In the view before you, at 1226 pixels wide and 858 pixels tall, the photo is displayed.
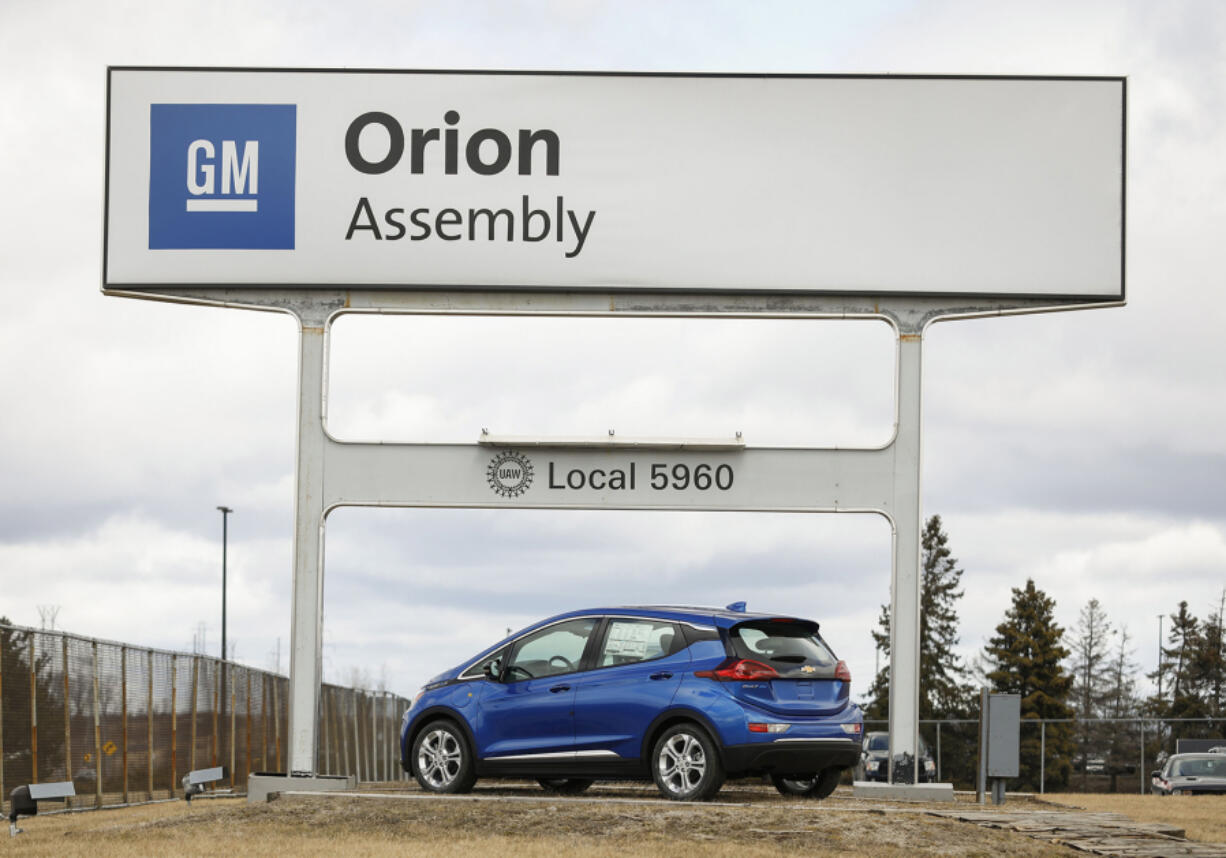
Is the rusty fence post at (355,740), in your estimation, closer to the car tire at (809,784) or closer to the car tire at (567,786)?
the car tire at (567,786)

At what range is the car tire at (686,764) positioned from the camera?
13.9 metres

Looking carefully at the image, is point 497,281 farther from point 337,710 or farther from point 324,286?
point 337,710

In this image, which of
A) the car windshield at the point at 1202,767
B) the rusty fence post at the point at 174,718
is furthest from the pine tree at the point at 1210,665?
the rusty fence post at the point at 174,718

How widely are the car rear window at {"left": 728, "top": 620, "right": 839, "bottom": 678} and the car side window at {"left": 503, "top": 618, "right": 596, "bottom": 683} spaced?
1451 millimetres

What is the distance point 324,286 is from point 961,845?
31.8ft

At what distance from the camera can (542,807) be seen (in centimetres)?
1370

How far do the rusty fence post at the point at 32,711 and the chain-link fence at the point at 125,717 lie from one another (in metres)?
0.02

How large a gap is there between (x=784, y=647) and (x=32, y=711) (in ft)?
30.9

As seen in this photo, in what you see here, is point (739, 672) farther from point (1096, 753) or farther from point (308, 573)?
point (1096, 753)

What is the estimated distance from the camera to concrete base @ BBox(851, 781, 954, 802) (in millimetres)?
17234

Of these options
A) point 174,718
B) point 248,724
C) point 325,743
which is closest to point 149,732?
point 174,718

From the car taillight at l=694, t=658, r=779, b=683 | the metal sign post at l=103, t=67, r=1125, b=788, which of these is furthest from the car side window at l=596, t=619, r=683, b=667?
the metal sign post at l=103, t=67, r=1125, b=788

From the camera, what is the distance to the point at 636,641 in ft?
47.9

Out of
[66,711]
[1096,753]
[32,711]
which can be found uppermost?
[32,711]
